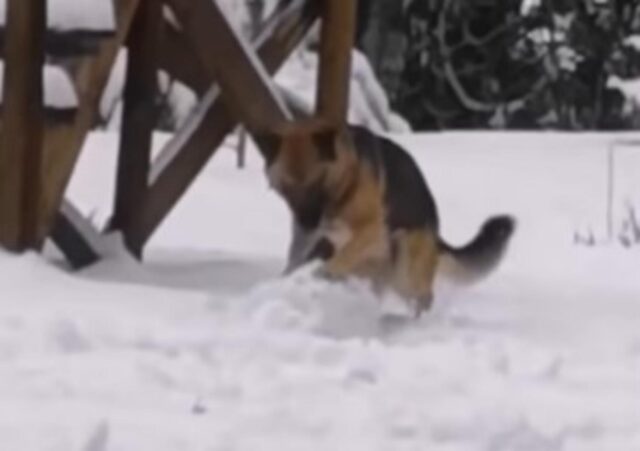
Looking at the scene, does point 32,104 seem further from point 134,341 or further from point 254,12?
point 254,12

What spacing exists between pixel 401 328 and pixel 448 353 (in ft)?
2.33

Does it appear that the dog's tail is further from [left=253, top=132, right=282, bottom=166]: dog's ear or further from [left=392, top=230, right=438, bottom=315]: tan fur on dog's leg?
[left=253, top=132, right=282, bottom=166]: dog's ear

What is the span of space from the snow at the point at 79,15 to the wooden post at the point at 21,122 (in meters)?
0.12

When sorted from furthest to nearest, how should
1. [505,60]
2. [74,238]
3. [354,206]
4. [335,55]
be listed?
[505,60], [335,55], [74,238], [354,206]

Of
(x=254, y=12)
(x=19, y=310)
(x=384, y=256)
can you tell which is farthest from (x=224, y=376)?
(x=254, y=12)

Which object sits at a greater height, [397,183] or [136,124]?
[397,183]

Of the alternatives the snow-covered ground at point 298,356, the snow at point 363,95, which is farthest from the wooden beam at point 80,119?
the snow at point 363,95

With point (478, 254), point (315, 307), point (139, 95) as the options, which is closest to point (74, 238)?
point (139, 95)

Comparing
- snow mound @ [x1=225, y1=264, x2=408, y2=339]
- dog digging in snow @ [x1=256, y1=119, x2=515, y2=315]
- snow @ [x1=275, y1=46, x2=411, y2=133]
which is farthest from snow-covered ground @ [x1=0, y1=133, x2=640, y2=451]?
snow @ [x1=275, y1=46, x2=411, y2=133]

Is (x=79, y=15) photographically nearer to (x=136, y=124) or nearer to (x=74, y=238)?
(x=136, y=124)

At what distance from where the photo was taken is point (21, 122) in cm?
689

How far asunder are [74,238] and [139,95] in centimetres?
55

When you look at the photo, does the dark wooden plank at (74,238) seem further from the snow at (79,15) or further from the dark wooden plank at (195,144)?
the snow at (79,15)

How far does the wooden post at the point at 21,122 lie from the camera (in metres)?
6.88
